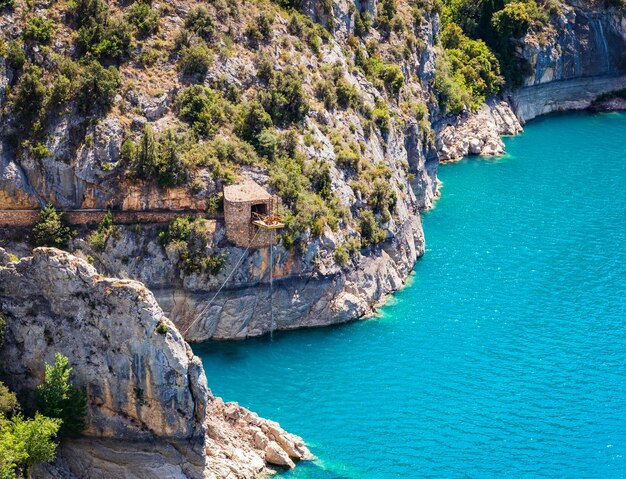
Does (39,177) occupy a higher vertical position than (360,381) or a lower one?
higher

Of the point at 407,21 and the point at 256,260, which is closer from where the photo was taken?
the point at 256,260

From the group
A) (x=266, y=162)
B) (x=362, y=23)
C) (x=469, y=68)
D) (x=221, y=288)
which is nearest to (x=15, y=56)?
(x=266, y=162)

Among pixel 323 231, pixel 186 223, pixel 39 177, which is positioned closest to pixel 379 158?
pixel 323 231

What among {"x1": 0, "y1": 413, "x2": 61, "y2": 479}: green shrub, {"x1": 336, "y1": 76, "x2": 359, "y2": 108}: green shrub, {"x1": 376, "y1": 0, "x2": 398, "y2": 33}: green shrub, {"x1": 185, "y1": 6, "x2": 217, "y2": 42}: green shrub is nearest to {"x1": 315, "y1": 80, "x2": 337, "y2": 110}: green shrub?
{"x1": 336, "y1": 76, "x2": 359, "y2": 108}: green shrub

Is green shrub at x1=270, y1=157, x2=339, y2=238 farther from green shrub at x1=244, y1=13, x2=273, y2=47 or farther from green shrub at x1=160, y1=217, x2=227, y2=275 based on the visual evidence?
green shrub at x1=244, y1=13, x2=273, y2=47

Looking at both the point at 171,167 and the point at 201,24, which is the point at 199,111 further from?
the point at 201,24

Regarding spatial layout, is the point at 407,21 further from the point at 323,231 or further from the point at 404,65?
the point at 323,231
